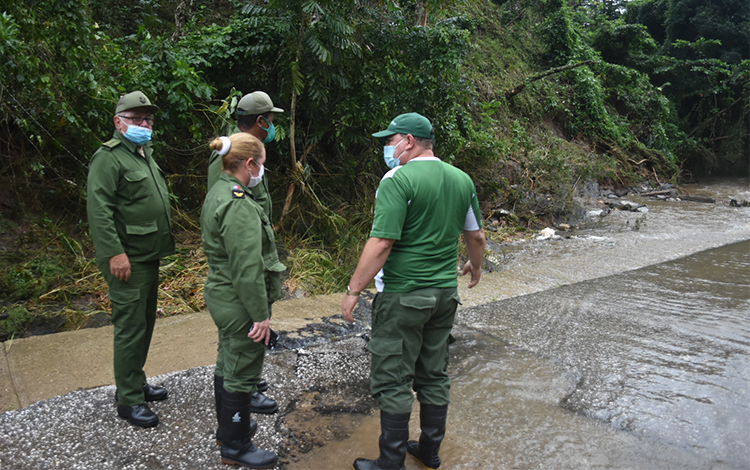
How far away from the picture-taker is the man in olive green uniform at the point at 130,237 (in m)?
2.92

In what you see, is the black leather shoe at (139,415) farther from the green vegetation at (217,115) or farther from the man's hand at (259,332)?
the green vegetation at (217,115)

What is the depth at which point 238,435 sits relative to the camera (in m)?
2.62

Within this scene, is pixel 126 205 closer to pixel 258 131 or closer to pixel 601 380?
pixel 258 131

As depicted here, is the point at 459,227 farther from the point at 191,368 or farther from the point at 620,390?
the point at 191,368

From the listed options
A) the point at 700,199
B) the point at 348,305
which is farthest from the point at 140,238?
the point at 700,199

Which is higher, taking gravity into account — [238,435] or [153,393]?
[238,435]

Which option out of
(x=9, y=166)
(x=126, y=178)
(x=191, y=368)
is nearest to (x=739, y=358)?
(x=191, y=368)

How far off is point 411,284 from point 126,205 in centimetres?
171

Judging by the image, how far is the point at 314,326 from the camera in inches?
177

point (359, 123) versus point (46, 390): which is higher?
point (359, 123)

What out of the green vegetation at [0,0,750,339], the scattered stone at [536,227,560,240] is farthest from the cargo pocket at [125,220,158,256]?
the scattered stone at [536,227,560,240]

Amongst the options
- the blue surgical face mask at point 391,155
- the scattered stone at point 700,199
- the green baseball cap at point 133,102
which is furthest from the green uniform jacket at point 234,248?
the scattered stone at point 700,199

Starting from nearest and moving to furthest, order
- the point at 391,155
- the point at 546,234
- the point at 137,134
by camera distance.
Result: the point at 391,155, the point at 137,134, the point at 546,234

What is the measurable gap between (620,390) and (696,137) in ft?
65.3
